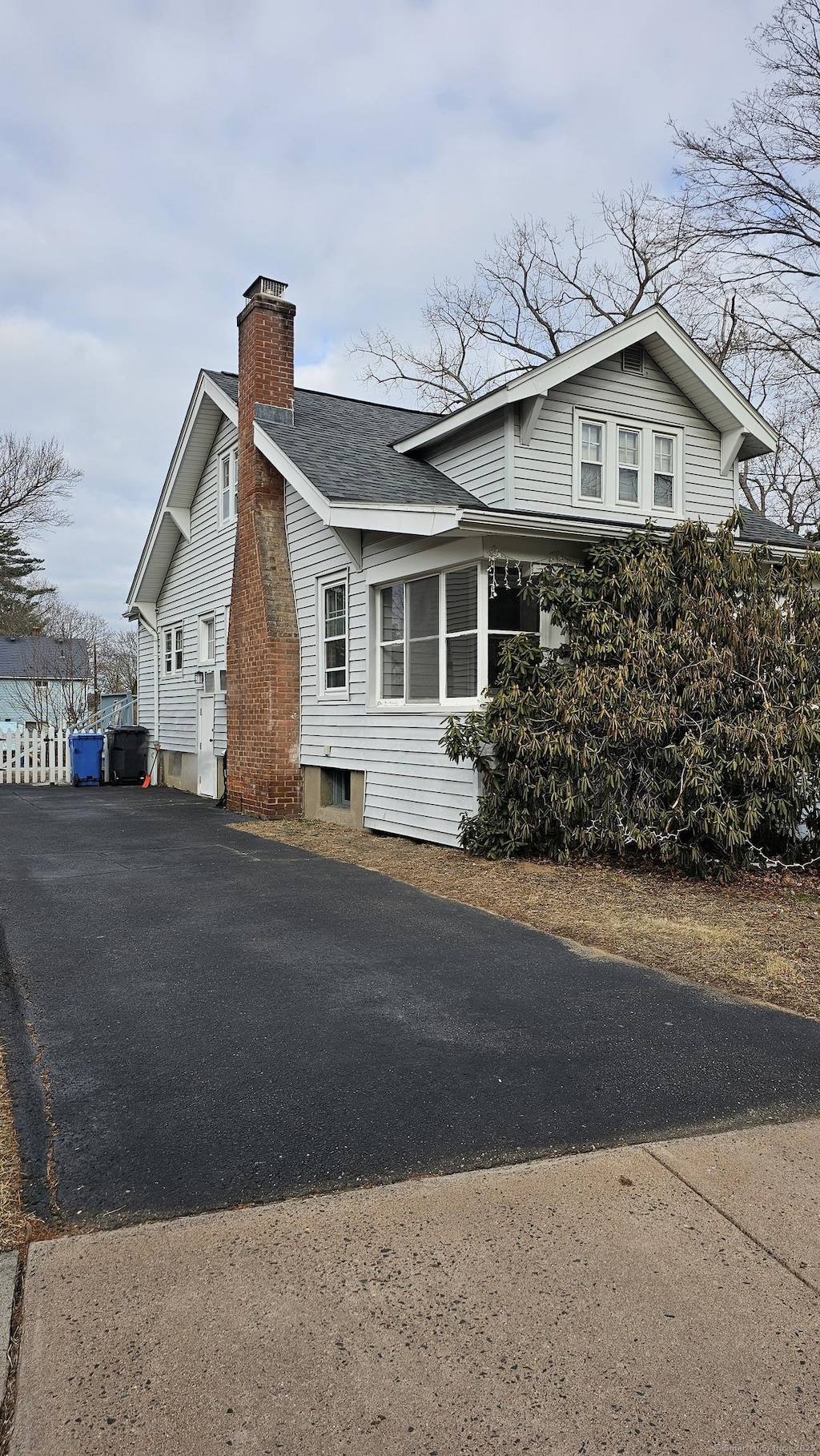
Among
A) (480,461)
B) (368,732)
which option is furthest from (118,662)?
(480,461)

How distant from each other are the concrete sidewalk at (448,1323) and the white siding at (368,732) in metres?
6.88

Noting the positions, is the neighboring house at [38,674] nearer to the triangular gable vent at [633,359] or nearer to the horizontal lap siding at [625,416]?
the horizontal lap siding at [625,416]

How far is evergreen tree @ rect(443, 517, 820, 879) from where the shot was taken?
26.6 ft

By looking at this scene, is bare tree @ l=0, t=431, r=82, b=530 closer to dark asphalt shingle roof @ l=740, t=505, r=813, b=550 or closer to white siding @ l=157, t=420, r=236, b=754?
white siding @ l=157, t=420, r=236, b=754

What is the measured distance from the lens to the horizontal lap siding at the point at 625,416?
10.8 metres

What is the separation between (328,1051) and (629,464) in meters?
9.86

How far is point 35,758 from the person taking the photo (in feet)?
66.2

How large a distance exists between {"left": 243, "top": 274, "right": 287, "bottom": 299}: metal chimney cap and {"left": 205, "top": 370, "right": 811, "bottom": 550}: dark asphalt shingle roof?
165 cm

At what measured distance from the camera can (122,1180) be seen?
2.94 meters

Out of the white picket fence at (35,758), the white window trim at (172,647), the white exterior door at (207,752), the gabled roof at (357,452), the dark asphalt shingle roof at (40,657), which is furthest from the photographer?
the dark asphalt shingle roof at (40,657)

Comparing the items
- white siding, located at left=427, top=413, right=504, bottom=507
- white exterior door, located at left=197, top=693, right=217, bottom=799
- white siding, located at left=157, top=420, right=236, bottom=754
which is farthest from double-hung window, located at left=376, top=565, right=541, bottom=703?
white exterior door, located at left=197, top=693, right=217, bottom=799

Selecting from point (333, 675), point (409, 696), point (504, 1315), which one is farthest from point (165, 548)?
point (504, 1315)

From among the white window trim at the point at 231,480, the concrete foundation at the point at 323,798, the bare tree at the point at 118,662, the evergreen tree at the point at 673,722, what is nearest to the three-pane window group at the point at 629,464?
the evergreen tree at the point at 673,722

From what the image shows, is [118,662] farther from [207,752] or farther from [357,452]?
[357,452]
